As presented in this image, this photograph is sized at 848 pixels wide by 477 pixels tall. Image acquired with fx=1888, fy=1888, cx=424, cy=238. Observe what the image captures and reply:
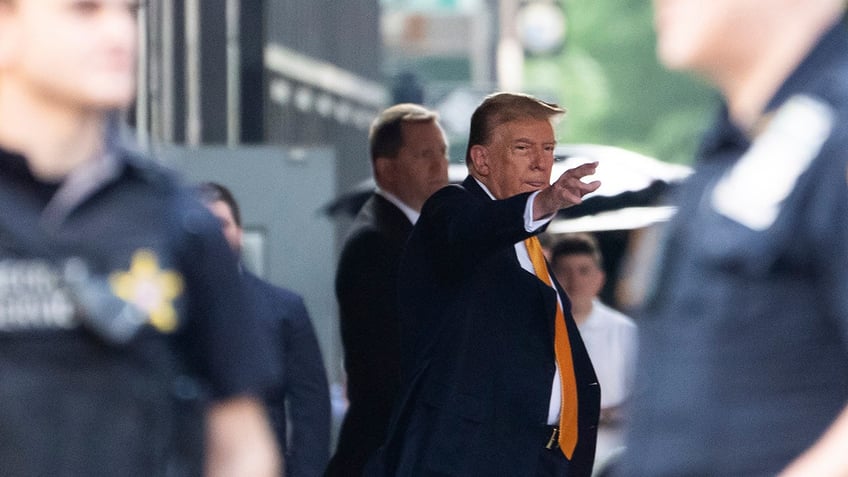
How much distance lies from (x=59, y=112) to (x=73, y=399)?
381 millimetres

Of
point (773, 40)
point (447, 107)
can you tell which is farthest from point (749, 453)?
point (447, 107)

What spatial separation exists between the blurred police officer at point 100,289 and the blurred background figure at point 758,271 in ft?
1.84

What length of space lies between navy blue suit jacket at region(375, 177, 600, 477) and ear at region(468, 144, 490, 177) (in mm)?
210

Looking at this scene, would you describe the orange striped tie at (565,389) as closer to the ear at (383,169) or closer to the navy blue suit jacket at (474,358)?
the navy blue suit jacket at (474,358)

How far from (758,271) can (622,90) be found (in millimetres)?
33020

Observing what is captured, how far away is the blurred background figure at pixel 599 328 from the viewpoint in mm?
7309

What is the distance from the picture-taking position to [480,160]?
5.23 m

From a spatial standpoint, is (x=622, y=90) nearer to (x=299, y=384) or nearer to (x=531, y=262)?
(x=299, y=384)

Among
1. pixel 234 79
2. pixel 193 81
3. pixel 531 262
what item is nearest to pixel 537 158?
pixel 531 262

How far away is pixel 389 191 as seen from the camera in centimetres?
634

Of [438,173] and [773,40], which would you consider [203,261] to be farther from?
[438,173]

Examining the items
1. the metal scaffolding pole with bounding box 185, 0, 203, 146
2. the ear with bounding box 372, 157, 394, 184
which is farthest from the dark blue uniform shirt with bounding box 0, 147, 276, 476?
the metal scaffolding pole with bounding box 185, 0, 203, 146

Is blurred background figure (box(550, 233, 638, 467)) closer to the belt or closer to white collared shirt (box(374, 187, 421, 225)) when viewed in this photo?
white collared shirt (box(374, 187, 421, 225))

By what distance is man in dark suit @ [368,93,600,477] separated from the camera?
486cm
